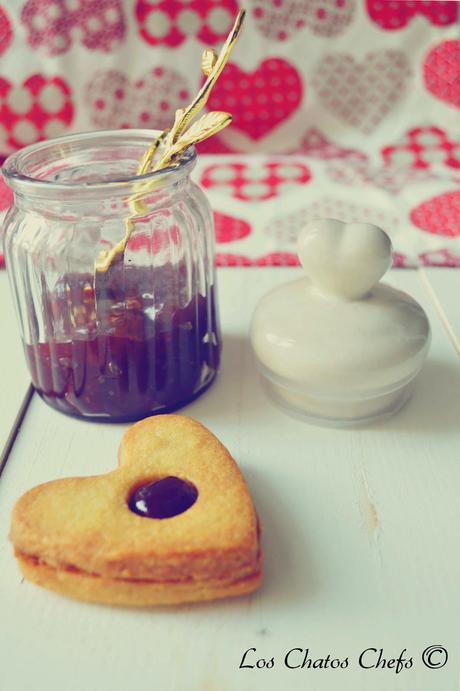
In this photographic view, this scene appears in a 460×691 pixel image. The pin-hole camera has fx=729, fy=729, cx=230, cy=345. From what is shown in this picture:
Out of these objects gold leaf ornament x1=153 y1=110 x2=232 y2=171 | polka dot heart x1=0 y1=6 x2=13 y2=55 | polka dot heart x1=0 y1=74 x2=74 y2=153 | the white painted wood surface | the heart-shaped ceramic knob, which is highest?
gold leaf ornament x1=153 y1=110 x2=232 y2=171

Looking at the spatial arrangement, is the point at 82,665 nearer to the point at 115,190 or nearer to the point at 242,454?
the point at 242,454

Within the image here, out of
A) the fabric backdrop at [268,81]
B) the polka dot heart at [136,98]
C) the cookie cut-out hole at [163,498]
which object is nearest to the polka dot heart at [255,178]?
the fabric backdrop at [268,81]

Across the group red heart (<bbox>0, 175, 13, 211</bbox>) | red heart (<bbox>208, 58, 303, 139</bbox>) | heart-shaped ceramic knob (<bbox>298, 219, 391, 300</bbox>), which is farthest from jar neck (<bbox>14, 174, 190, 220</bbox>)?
red heart (<bbox>208, 58, 303, 139</bbox>)

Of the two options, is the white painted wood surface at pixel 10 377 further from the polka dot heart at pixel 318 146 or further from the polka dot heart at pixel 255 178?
the polka dot heart at pixel 318 146

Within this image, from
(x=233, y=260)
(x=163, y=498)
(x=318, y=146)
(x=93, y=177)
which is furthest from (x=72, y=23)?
(x=163, y=498)

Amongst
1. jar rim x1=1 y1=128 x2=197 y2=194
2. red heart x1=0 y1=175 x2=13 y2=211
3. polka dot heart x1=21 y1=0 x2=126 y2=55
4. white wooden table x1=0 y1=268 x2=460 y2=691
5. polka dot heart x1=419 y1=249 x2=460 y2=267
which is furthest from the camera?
polka dot heart x1=21 y1=0 x2=126 y2=55

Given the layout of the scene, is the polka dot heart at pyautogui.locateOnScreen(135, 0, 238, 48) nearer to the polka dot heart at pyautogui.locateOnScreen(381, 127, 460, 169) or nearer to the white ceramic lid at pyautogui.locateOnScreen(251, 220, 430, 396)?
the polka dot heart at pyautogui.locateOnScreen(381, 127, 460, 169)

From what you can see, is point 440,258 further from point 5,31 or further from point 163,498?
point 5,31
